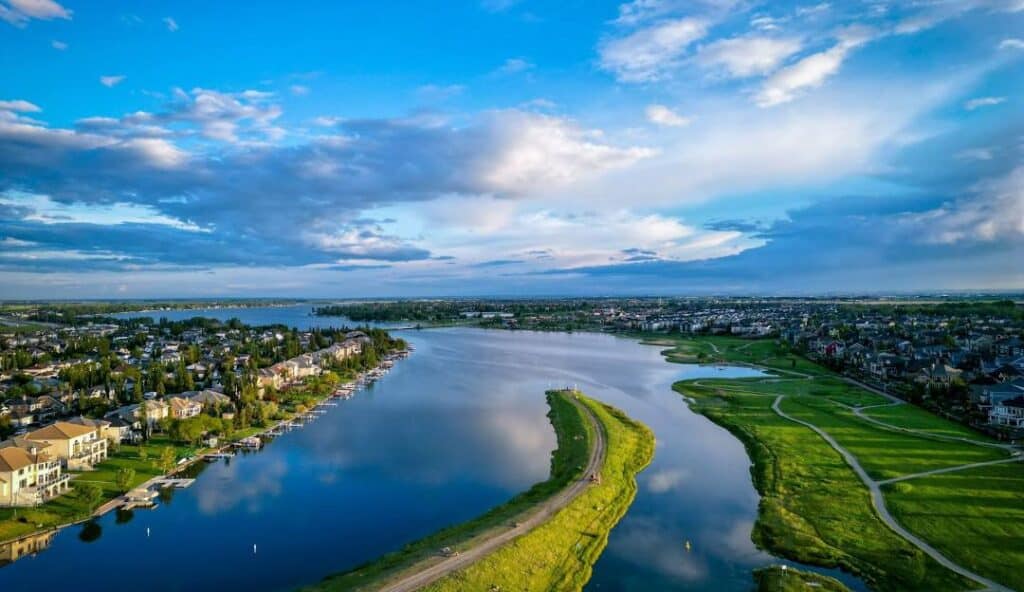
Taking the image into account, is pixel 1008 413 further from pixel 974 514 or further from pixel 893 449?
pixel 974 514

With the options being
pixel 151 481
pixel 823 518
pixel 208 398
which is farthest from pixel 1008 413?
pixel 208 398

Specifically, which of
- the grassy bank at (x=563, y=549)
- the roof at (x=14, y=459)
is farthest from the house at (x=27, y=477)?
the grassy bank at (x=563, y=549)

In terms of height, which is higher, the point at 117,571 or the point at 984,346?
the point at 984,346

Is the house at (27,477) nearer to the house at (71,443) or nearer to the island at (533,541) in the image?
the house at (71,443)

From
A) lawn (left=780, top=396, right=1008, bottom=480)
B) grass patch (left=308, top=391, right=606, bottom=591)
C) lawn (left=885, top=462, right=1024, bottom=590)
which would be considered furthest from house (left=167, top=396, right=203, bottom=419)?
lawn (left=780, top=396, right=1008, bottom=480)

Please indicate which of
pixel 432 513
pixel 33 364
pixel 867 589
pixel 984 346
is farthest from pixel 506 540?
pixel 984 346

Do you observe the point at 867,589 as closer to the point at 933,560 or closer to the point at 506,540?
the point at 933,560

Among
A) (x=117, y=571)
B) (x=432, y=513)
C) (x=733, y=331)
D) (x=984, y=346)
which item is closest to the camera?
(x=117, y=571)
